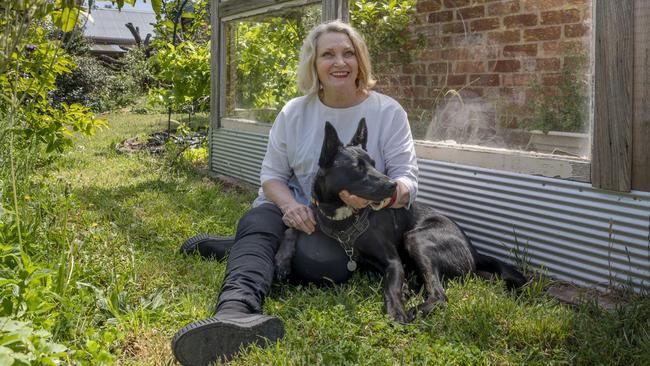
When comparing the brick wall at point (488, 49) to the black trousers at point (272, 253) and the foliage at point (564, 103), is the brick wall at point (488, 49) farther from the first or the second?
the black trousers at point (272, 253)

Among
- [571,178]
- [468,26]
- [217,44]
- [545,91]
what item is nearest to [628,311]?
[571,178]

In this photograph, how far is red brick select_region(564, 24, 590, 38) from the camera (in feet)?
10.2

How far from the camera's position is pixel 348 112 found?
3443mm

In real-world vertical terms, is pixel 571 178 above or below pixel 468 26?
below

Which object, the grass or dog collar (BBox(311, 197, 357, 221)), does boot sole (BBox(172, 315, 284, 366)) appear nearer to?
the grass

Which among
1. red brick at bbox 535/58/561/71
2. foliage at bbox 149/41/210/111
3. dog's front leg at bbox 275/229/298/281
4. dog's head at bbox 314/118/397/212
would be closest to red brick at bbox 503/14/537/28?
red brick at bbox 535/58/561/71

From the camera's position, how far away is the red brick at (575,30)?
3102mm

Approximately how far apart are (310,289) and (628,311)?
1.41m

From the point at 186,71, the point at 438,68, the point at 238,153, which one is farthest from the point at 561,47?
the point at 186,71

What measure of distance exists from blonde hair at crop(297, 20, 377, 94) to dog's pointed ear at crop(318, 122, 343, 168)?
2.19 feet

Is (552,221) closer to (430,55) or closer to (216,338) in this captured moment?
(430,55)

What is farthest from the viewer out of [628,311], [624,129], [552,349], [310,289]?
[310,289]

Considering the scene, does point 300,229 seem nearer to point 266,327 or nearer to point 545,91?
point 266,327

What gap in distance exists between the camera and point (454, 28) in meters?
4.01
